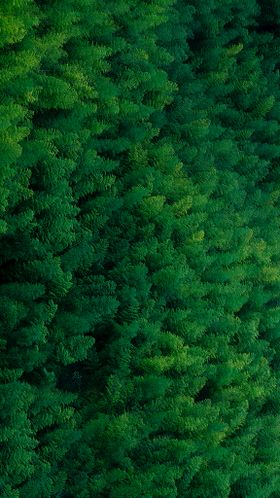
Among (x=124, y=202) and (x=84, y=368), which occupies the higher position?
(x=124, y=202)

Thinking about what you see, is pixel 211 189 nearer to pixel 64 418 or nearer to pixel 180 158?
pixel 180 158

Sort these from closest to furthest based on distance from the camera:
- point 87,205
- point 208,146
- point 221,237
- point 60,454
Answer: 1. point 60,454
2. point 87,205
3. point 221,237
4. point 208,146

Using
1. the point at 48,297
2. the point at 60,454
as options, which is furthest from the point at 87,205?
the point at 60,454

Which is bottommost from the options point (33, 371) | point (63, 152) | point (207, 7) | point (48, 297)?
point (33, 371)

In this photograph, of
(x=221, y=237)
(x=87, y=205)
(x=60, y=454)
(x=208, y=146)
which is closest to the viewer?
(x=60, y=454)

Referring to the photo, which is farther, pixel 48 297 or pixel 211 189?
pixel 211 189

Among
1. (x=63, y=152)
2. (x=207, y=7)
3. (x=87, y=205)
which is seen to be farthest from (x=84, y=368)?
(x=207, y=7)
